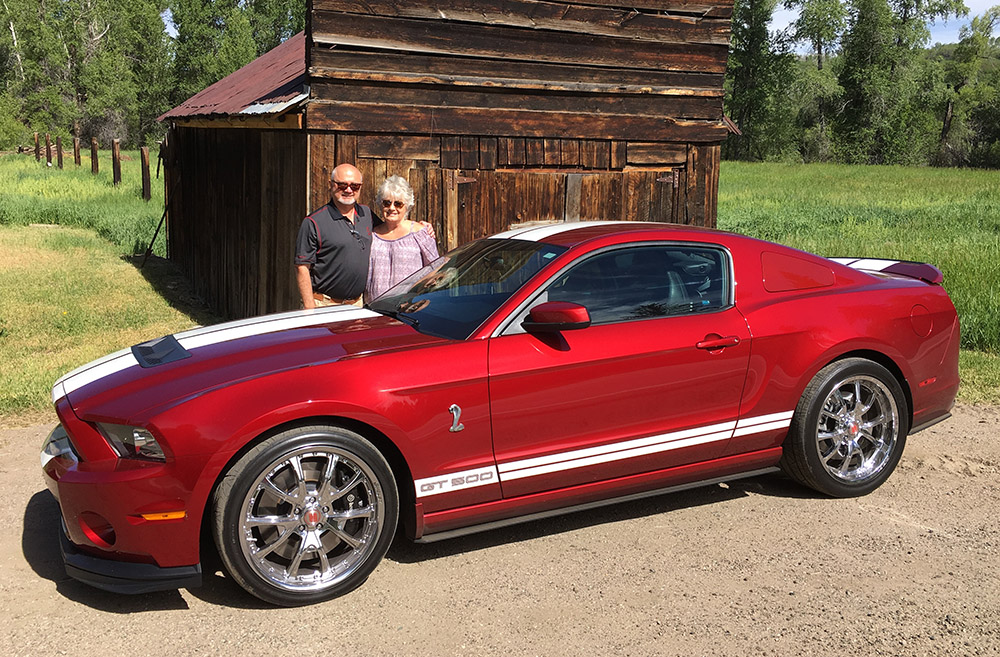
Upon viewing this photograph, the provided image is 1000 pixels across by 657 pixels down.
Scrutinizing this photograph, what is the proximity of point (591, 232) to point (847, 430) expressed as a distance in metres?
1.83

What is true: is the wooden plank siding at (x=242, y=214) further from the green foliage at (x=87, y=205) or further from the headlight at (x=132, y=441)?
the headlight at (x=132, y=441)

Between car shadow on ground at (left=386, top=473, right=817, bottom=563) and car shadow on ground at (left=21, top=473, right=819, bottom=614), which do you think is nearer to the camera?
car shadow on ground at (left=21, top=473, right=819, bottom=614)

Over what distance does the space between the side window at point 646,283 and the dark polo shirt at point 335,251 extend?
2102 millimetres

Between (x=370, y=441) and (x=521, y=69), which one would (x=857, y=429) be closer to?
(x=370, y=441)

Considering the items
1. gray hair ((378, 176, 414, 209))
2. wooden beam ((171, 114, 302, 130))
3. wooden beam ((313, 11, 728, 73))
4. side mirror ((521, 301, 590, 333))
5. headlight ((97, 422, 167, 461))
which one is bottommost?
headlight ((97, 422, 167, 461))

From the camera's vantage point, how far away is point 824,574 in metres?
4.12

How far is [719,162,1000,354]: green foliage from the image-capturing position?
413 inches

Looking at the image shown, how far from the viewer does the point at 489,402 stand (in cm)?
401

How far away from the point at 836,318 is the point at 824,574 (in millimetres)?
1453

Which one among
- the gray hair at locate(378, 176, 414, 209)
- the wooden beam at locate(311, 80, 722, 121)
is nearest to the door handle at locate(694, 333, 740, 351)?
the gray hair at locate(378, 176, 414, 209)

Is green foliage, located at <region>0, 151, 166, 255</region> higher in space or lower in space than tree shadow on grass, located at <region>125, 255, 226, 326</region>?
higher

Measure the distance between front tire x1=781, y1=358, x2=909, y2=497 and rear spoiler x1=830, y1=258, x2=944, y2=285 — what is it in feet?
2.80

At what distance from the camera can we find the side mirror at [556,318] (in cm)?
404

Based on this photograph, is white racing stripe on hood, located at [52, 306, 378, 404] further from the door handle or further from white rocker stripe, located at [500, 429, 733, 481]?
the door handle
